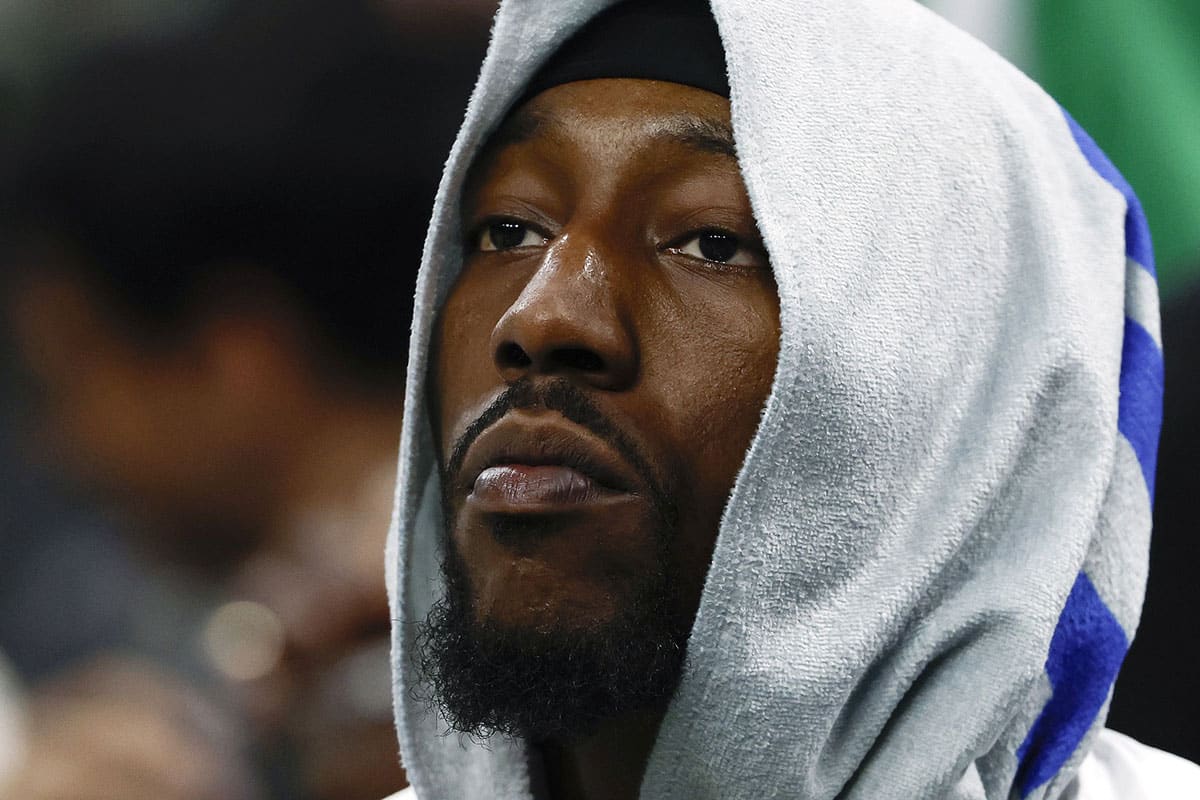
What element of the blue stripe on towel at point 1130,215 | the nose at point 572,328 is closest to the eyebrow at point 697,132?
the nose at point 572,328

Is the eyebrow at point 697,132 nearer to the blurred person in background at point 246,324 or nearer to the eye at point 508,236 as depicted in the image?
the eye at point 508,236

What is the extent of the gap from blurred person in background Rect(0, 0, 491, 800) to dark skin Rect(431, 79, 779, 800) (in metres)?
0.64

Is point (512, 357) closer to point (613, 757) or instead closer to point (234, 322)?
point (613, 757)

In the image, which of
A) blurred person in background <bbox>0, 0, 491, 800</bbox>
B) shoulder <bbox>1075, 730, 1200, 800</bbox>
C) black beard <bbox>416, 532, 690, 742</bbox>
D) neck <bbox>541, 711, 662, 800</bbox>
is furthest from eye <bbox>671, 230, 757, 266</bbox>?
blurred person in background <bbox>0, 0, 491, 800</bbox>

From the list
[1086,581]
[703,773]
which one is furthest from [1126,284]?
[703,773]

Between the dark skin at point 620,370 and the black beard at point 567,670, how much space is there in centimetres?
1

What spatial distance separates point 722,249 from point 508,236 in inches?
7.6

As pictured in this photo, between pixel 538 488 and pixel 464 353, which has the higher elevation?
pixel 464 353

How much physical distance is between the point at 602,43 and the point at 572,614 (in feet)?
1.49

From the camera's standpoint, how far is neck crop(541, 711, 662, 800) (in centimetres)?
89

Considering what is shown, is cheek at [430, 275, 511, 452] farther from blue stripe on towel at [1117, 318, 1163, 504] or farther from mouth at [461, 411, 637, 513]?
blue stripe on towel at [1117, 318, 1163, 504]

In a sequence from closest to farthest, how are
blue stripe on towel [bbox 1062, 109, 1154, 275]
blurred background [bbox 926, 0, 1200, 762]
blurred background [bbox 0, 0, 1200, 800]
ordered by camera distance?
blue stripe on towel [bbox 1062, 109, 1154, 275], blurred background [bbox 926, 0, 1200, 762], blurred background [bbox 0, 0, 1200, 800]

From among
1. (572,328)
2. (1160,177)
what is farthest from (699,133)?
(1160,177)

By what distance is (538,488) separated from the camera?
82 centimetres
